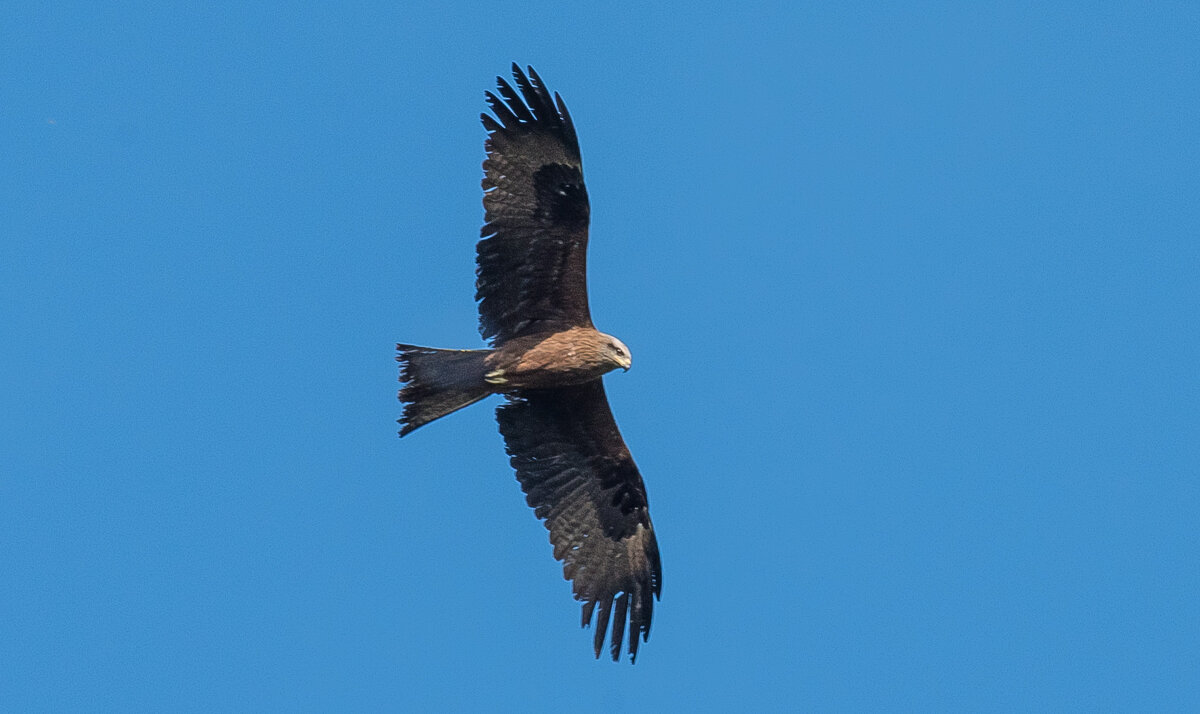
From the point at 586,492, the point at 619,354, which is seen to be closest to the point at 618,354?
the point at 619,354

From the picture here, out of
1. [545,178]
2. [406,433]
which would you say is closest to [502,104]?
[545,178]

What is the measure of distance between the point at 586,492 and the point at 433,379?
192 cm

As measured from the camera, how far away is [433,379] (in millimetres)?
13836

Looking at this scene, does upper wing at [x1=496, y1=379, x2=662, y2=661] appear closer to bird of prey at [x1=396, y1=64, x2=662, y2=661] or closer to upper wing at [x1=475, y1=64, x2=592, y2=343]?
bird of prey at [x1=396, y1=64, x2=662, y2=661]

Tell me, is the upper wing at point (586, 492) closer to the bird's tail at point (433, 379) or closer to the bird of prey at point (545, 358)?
the bird of prey at point (545, 358)

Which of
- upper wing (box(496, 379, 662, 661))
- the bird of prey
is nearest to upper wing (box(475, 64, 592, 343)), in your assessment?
the bird of prey

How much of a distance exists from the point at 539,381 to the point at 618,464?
4.31 feet

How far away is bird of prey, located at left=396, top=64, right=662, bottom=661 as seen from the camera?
44.8ft

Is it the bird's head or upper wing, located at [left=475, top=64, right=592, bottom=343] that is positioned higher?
upper wing, located at [left=475, top=64, right=592, bottom=343]

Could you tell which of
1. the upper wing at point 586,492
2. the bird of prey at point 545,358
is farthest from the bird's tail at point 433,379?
the upper wing at point 586,492

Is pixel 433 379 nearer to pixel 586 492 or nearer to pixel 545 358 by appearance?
pixel 545 358

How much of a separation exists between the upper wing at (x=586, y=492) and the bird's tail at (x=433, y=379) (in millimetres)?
867

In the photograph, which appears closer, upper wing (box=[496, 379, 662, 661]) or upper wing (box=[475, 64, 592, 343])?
upper wing (box=[475, 64, 592, 343])

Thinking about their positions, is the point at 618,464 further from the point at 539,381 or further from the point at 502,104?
the point at 502,104
